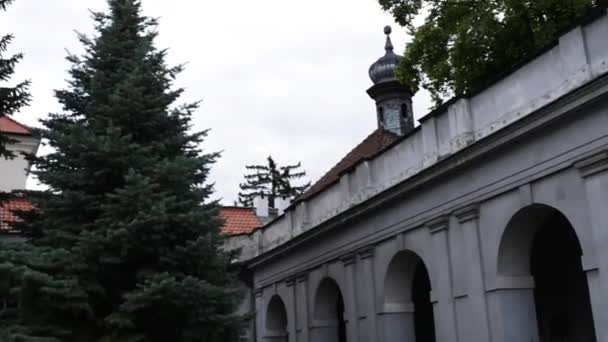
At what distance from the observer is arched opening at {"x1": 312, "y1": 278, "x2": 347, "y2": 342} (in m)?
19.9

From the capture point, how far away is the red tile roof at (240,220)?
29.0 metres

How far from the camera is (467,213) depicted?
13.6m

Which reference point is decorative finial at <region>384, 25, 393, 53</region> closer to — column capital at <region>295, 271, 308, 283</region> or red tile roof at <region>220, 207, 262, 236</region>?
red tile roof at <region>220, 207, 262, 236</region>

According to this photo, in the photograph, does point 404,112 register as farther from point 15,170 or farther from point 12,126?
point 15,170

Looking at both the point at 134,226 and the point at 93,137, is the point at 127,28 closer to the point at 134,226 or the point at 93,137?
the point at 93,137

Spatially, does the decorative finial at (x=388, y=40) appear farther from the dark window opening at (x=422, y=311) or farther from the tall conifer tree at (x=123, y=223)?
the tall conifer tree at (x=123, y=223)

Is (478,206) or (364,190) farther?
(364,190)

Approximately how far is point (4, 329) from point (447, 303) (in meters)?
7.94

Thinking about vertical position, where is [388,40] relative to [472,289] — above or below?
above

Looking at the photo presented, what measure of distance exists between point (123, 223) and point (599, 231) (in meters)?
7.75

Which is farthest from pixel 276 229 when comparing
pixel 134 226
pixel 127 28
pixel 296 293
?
pixel 134 226

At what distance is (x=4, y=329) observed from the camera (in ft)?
41.4

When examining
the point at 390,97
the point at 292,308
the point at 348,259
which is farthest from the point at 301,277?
the point at 390,97

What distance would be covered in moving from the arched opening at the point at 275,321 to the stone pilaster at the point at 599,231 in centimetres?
1341
